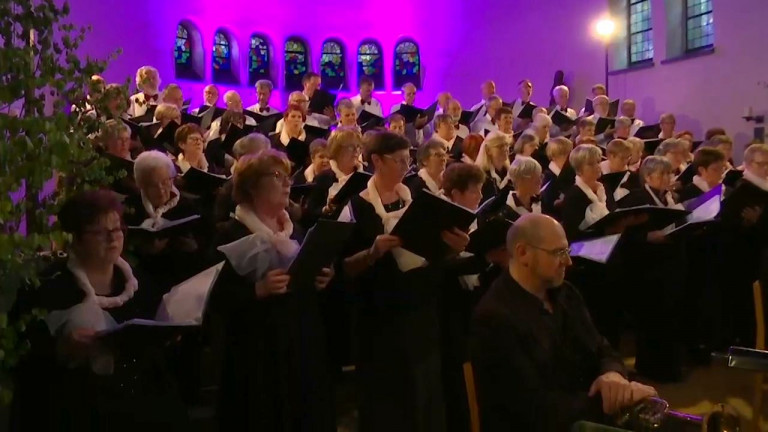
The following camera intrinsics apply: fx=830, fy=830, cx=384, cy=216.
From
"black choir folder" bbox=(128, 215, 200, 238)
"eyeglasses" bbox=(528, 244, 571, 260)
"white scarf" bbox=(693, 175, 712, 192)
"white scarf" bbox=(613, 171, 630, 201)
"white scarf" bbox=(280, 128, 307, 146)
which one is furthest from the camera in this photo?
"white scarf" bbox=(280, 128, 307, 146)

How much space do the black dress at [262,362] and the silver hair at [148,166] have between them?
2.93 ft

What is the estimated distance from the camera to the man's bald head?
3053mm

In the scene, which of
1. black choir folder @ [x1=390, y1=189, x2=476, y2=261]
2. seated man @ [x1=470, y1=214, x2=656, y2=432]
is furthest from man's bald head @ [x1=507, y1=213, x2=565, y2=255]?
black choir folder @ [x1=390, y1=189, x2=476, y2=261]

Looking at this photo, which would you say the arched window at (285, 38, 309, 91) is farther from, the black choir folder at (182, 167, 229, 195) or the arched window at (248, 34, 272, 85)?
the black choir folder at (182, 167, 229, 195)

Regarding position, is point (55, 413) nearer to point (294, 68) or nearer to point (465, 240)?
point (465, 240)

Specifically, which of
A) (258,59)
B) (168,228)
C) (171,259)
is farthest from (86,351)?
(258,59)

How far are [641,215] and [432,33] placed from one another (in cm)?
1400

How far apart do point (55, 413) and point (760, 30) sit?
12290 mm

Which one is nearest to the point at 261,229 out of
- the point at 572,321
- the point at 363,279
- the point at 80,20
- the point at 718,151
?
the point at 363,279

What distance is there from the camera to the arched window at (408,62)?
1869cm

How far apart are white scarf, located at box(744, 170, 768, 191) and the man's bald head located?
11.3ft

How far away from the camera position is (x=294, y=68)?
1756 centimetres

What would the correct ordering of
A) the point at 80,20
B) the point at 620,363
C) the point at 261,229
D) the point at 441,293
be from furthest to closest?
the point at 80,20 < the point at 441,293 < the point at 261,229 < the point at 620,363

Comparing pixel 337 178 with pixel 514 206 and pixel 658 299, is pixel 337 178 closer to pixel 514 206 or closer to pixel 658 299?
pixel 514 206
